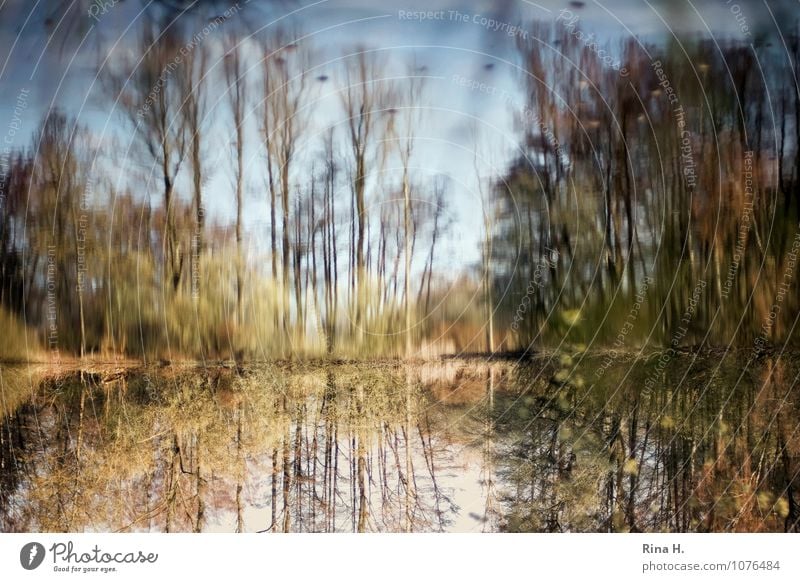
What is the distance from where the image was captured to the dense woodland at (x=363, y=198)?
10.6ft

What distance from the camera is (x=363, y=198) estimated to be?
325 centimetres

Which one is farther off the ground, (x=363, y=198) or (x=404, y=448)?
(x=363, y=198)

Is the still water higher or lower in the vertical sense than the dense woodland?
lower

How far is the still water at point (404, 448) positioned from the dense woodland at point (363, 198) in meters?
0.13

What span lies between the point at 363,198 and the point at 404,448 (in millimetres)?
1036

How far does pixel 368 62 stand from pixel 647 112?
1158mm

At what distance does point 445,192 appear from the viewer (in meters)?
3.26

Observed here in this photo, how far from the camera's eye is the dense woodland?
3238mm

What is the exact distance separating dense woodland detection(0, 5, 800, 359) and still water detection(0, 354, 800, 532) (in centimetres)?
13

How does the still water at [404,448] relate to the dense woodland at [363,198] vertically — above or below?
below

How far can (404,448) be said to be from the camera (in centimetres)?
326

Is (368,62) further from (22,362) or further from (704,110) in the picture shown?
(22,362)

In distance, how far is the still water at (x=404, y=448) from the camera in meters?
3.24
